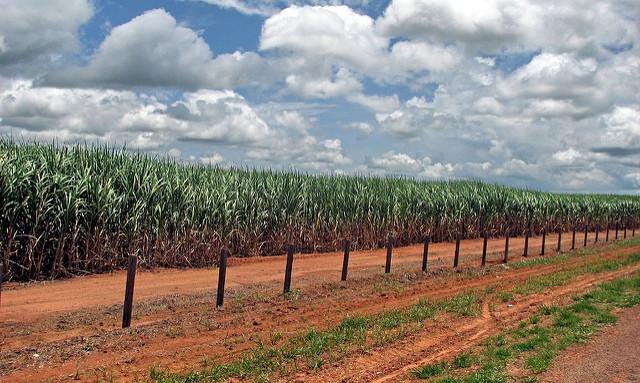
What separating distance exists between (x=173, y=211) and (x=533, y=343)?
1270 cm

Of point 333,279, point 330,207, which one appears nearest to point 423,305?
point 333,279

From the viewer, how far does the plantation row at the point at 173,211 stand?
15.5m

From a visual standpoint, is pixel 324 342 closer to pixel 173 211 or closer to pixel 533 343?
pixel 533 343

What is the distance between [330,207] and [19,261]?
43.7 feet

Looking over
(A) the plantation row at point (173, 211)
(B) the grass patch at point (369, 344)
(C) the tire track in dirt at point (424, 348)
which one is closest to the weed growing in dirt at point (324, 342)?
(B) the grass patch at point (369, 344)

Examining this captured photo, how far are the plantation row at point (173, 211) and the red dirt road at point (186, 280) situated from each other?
2.53 feet

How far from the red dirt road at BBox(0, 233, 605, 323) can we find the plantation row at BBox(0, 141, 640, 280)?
2.53 ft

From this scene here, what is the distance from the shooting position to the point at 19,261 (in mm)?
15133

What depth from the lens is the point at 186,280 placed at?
55.0 ft

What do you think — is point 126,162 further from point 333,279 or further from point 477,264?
point 477,264

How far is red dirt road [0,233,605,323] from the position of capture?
12.7 m

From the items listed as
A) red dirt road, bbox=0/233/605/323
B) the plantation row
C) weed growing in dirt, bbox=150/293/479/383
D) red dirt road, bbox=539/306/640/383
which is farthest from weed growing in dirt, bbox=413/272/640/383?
the plantation row

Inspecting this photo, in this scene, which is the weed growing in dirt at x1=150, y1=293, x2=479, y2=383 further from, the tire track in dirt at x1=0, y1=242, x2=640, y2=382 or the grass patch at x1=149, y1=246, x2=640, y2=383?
the tire track in dirt at x1=0, y1=242, x2=640, y2=382

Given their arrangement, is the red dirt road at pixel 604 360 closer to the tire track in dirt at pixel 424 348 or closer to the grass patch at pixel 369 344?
the grass patch at pixel 369 344
